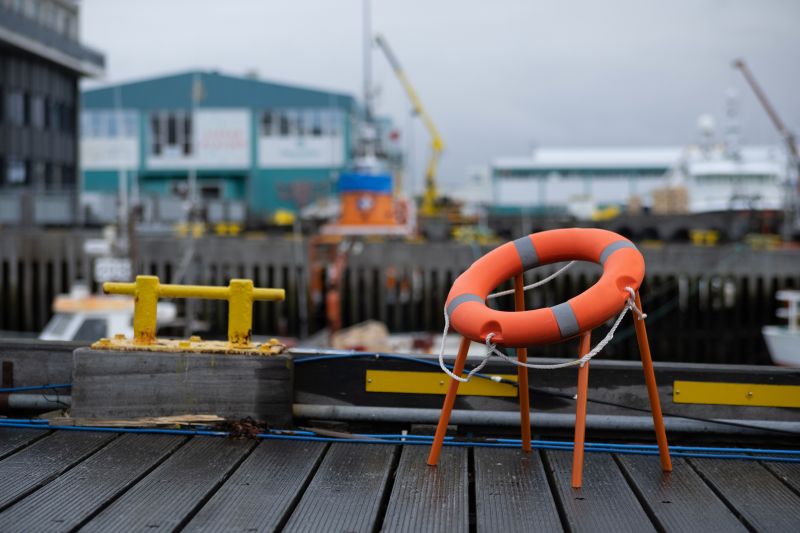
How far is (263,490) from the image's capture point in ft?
12.9

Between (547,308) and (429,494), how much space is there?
96cm

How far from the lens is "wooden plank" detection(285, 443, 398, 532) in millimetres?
3543

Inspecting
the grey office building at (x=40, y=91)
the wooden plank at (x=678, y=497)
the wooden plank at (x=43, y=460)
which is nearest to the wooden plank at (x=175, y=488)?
the wooden plank at (x=43, y=460)

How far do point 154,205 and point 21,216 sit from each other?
4.61m

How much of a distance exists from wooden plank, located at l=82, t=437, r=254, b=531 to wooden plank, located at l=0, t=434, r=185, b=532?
72 mm

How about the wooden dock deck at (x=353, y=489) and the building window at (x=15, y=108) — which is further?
the building window at (x=15, y=108)

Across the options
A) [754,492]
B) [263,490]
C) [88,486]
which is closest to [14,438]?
[88,486]

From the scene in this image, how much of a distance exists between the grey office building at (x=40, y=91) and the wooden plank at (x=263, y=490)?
119 feet

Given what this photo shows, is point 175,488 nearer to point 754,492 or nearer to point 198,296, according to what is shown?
point 198,296

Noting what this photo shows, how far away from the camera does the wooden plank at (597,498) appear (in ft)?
11.6

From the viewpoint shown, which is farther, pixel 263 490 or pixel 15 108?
pixel 15 108

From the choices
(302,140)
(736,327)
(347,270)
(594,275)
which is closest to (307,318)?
(347,270)

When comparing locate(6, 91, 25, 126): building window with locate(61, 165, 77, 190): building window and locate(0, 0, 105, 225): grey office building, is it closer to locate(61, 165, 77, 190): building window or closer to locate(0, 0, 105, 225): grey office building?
locate(0, 0, 105, 225): grey office building

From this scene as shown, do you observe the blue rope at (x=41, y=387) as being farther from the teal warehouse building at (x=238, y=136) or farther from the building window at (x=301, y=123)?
the building window at (x=301, y=123)
